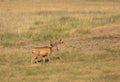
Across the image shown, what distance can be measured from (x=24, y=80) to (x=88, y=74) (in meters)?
2.48

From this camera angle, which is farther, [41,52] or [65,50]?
[65,50]

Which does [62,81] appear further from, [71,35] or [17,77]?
[71,35]

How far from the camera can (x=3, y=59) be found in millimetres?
18281

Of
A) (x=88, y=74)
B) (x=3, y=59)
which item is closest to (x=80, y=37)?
(x=3, y=59)

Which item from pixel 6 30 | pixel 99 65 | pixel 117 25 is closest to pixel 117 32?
pixel 117 25

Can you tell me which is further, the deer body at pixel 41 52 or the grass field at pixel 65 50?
the deer body at pixel 41 52

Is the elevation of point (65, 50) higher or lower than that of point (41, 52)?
lower

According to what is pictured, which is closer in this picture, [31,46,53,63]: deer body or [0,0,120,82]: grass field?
[0,0,120,82]: grass field

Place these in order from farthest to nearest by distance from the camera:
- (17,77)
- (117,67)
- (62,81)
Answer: (117,67) → (17,77) → (62,81)

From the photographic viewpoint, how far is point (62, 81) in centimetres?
1373

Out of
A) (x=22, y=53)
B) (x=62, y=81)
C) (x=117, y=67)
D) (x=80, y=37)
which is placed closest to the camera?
(x=62, y=81)

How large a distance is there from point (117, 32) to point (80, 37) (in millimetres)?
2804

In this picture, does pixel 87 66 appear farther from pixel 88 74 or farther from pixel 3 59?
pixel 3 59

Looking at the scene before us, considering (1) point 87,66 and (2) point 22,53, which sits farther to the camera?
(2) point 22,53
